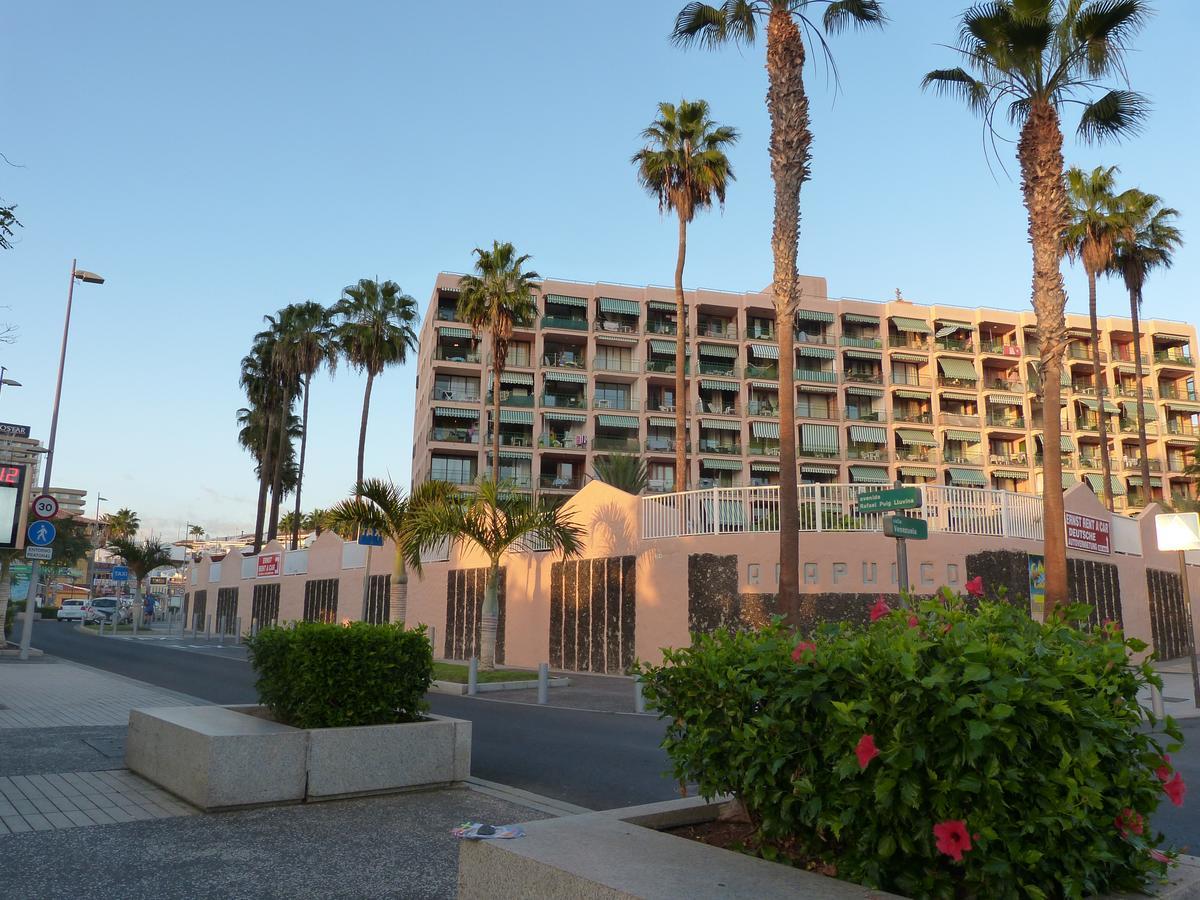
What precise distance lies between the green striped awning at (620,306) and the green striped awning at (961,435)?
71.3 ft

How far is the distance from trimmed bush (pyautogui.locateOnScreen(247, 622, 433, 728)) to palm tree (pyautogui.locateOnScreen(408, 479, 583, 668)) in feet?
43.8

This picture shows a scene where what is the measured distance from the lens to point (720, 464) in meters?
55.5

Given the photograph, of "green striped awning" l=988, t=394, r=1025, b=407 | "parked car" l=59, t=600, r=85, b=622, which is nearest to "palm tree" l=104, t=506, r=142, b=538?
"parked car" l=59, t=600, r=85, b=622

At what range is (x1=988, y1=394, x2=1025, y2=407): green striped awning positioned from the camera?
60.8m

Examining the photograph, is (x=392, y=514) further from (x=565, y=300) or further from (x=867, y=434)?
(x=867, y=434)

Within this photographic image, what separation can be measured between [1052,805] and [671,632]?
19360 millimetres

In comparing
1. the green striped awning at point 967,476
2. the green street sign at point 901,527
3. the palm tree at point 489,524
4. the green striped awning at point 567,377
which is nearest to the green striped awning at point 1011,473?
the green striped awning at point 967,476

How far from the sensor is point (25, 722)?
1129cm

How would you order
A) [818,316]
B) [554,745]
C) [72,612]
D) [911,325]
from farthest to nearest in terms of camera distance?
[72,612], [911,325], [818,316], [554,745]

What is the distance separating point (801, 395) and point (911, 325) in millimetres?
8596

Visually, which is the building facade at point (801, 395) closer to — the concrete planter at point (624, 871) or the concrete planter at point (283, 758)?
the concrete planter at point (283, 758)

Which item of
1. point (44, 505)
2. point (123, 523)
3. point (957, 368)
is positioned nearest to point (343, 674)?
point (44, 505)

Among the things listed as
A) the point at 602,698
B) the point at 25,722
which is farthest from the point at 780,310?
the point at 25,722

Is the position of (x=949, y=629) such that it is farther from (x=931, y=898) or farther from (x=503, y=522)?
(x=503, y=522)
